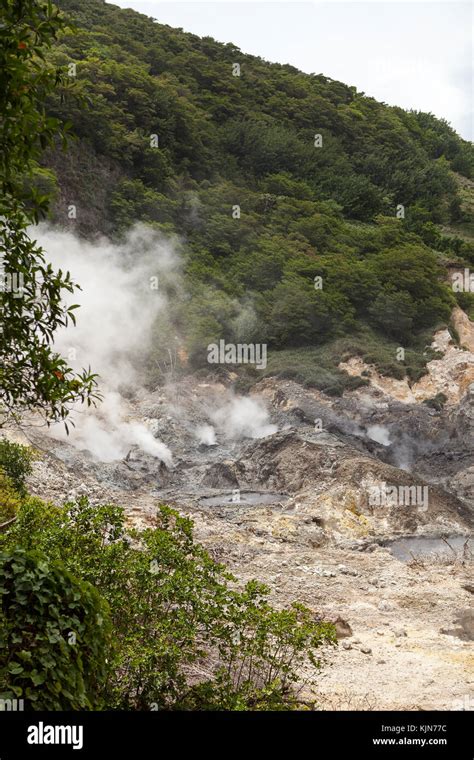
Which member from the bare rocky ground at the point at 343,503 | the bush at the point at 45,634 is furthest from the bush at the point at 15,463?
the bush at the point at 45,634

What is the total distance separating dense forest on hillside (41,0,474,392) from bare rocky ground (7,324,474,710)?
1.71 meters

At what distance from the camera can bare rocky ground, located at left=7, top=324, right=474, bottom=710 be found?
7.98 m

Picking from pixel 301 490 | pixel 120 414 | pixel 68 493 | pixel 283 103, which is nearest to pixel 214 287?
pixel 120 414

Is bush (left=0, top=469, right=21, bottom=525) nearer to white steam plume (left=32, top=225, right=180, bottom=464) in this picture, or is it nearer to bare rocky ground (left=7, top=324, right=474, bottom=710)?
bare rocky ground (left=7, top=324, right=474, bottom=710)

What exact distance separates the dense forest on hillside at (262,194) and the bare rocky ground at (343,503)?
1.71 metres

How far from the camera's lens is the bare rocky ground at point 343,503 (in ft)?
26.2

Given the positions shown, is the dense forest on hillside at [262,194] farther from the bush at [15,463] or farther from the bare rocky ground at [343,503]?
the bush at [15,463]

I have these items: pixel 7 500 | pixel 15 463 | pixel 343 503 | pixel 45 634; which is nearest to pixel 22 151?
pixel 45 634

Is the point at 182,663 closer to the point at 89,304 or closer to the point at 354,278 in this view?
the point at 89,304

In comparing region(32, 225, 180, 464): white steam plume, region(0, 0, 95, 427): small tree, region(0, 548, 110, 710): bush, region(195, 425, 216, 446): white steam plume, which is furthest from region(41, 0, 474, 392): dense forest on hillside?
region(0, 548, 110, 710): bush

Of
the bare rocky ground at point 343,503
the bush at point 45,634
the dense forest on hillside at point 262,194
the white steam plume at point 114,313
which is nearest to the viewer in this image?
the bush at point 45,634

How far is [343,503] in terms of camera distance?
49.2 feet

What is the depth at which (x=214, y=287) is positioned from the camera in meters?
25.1

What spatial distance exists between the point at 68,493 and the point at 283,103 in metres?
32.2
